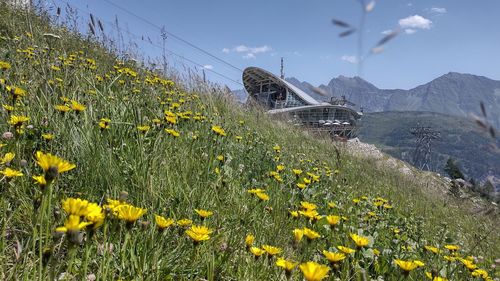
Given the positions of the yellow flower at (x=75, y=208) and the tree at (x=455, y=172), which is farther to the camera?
the tree at (x=455, y=172)

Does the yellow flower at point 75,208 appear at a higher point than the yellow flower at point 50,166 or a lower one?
lower

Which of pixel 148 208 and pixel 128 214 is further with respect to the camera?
pixel 148 208

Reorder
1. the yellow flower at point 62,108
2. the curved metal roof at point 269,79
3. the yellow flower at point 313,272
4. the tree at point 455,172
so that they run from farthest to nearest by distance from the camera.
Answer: the curved metal roof at point 269,79, the tree at point 455,172, the yellow flower at point 62,108, the yellow flower at point 313,272

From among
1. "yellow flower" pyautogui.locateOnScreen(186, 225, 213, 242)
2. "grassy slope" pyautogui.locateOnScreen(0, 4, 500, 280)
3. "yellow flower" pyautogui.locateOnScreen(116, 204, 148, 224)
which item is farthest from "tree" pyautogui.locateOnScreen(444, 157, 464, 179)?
"yellow flower" pyautogui.locateOnScreen(116, 204, 148, 224)

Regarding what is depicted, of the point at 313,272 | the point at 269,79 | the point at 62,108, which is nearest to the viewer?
the point at 313,272

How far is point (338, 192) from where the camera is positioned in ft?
12.1

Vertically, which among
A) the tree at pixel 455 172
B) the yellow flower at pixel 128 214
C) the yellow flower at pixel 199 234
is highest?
the yellow flower at pixel 128 214

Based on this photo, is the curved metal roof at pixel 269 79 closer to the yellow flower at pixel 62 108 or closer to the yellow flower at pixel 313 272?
the yellow flower at pixel 62 108

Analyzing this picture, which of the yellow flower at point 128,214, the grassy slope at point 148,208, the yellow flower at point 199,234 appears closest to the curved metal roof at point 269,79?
the grassy slope at point 148,208

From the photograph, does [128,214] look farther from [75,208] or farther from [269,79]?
[269,79]

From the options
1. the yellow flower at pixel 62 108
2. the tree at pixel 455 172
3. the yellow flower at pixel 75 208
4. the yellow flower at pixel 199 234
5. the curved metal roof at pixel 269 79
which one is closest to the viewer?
the yellow flower at pixel 75 208

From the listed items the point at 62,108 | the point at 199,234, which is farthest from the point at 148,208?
the point at 62,108

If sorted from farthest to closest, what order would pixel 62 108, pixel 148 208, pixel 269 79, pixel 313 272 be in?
1. pixel 269 79
2. pixel 62 108
3. pixel 148 208
4. pixel 313 272

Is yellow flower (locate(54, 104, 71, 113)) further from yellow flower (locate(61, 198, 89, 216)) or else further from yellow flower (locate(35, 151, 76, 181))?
yellow flower (locate(61, 198, 89, 216))
